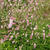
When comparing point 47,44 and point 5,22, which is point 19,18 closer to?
point 5,22

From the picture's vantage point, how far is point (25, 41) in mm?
4371

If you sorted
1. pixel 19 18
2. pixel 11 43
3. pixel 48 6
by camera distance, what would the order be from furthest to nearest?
pixel 48 6, pixel 19 18, pixel 11 43

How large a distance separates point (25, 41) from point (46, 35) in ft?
2.30

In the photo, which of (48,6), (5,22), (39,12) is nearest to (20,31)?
(5,22)

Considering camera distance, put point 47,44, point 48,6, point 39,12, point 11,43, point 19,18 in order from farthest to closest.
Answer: point 48,6
point 39,12
point 19,18
point 11,43
point 47,44

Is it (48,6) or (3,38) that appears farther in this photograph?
(48,6)

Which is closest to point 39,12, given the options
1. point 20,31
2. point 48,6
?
point 48,6

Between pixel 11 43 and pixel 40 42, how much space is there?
0.94 m

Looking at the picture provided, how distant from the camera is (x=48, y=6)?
18.7 ft

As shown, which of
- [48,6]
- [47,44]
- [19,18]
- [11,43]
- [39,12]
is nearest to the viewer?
[47,44]

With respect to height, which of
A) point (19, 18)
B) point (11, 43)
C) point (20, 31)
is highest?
point (19, 18)

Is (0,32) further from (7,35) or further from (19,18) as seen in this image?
(19,18)

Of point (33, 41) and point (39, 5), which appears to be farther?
point (39, 5)

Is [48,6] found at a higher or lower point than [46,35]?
higher
